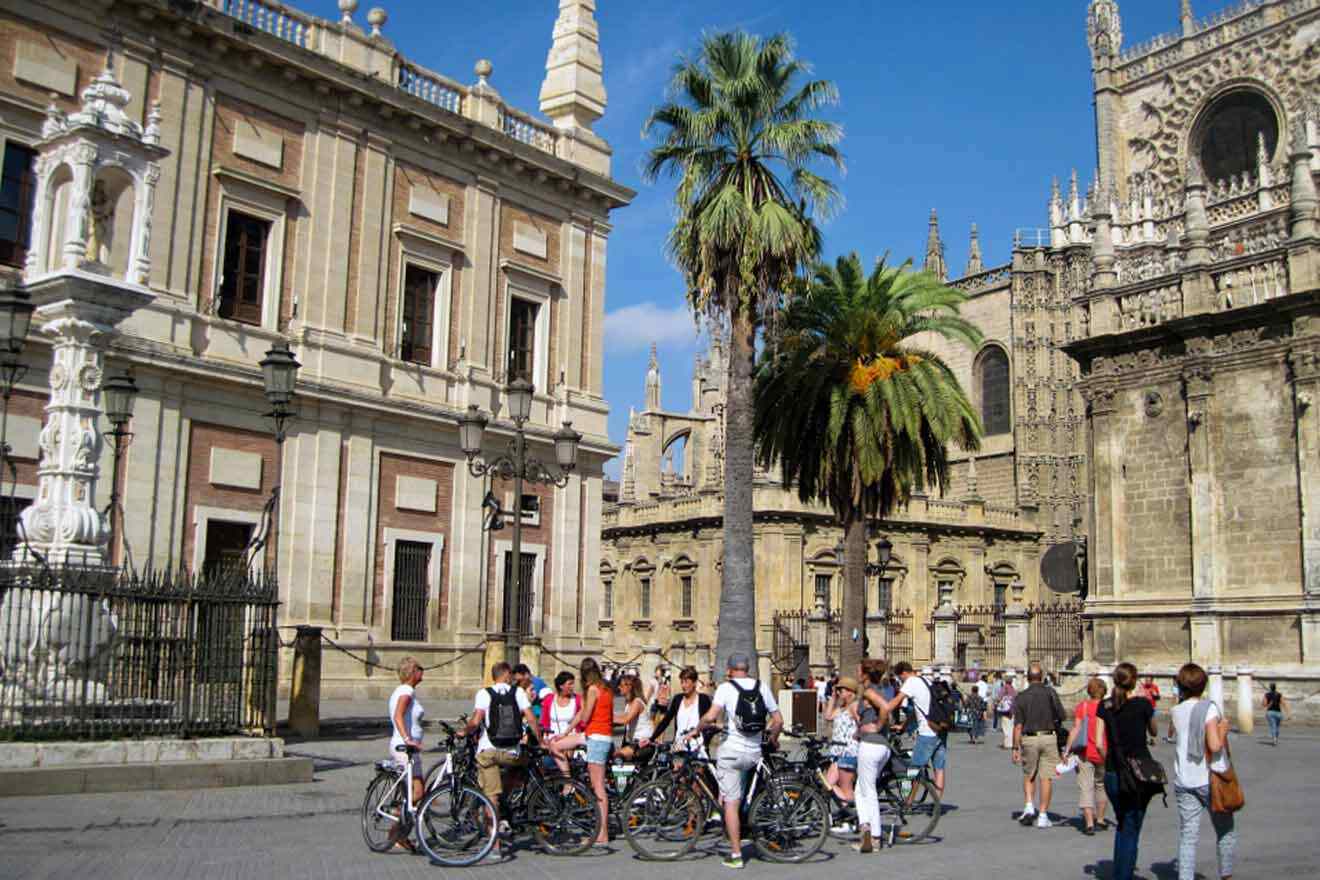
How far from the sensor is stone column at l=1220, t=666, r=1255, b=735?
2397cm

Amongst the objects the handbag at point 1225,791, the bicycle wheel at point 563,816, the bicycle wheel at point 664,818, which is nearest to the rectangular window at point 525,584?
the bicycle wheel at point 664,818

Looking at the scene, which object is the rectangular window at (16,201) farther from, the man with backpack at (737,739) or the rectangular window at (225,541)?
the man with backpack at (737,739)

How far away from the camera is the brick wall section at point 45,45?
19.4 metres

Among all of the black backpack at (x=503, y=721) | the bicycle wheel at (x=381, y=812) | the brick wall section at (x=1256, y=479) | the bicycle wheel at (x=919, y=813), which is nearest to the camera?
the bicycle wheel at (x=381, y=812)

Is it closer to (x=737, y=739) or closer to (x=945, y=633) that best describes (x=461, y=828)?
(x=737, y=739)

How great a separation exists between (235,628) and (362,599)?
10807mm

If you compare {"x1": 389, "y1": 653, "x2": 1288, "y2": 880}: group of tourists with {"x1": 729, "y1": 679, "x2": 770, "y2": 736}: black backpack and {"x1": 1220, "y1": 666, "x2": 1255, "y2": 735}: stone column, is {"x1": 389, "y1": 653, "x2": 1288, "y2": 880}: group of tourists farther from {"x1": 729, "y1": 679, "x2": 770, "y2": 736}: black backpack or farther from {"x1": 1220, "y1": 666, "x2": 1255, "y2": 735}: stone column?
{"x1": 1220, "y1": 666, "x2": 1255, "y2": 735}: stone column

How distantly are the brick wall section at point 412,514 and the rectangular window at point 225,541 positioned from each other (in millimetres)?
2678

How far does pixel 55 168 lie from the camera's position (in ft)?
43.5

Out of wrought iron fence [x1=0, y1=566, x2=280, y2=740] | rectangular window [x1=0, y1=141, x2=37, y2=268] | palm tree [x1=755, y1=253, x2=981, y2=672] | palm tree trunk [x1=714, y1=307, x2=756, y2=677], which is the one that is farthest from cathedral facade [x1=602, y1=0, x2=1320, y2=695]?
rectangular window [x1=0, y1=141, x2=37, y2=268]

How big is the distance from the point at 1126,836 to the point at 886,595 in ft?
125

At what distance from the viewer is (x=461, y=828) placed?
971cm

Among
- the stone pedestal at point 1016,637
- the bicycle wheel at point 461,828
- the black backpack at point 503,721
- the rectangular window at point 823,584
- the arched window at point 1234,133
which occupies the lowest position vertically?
the bicycle wheel at point 461,828

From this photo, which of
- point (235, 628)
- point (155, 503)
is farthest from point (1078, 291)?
point (235, 628)
